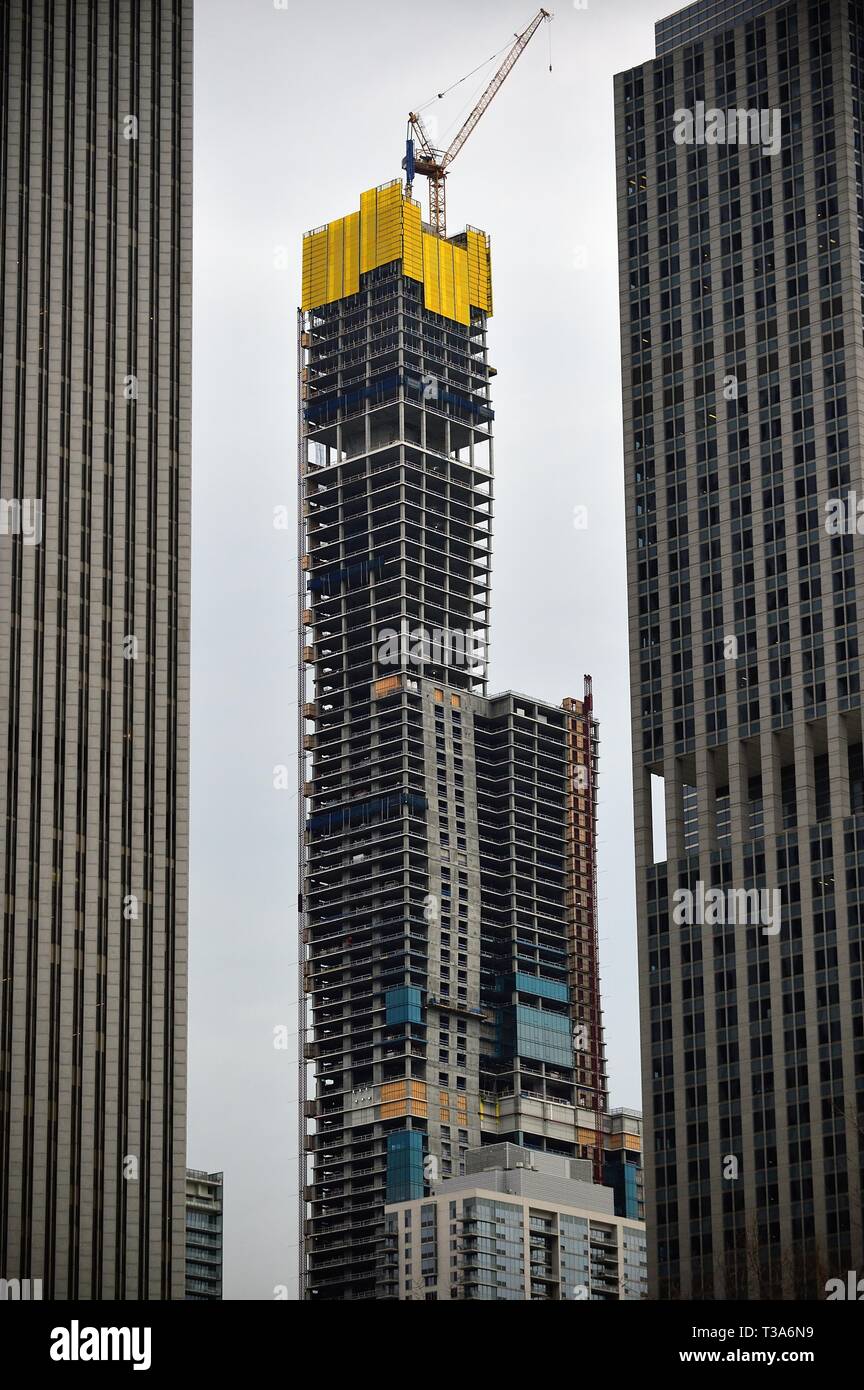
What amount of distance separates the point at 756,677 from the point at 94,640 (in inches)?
2395

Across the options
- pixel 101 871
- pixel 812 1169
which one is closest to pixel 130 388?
pixel 101 871

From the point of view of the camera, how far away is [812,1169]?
16800 centimetres

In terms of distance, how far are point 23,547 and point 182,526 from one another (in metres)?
11.4

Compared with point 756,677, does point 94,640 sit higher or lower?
lower

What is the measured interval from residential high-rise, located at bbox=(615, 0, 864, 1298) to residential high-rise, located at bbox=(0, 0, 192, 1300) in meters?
51.8

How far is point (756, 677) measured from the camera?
182750mm

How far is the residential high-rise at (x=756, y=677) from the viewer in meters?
171

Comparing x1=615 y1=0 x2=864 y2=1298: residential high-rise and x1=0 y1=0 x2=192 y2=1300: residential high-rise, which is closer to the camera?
x1=0 y1=0 x2=192 y2=1300: residential high-rise

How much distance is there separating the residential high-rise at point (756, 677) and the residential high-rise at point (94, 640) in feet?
170

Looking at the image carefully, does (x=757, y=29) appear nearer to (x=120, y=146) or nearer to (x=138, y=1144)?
(x=120, y=146)

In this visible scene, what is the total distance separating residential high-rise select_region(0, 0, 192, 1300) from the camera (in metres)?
134

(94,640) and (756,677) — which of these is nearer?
(94,640)
